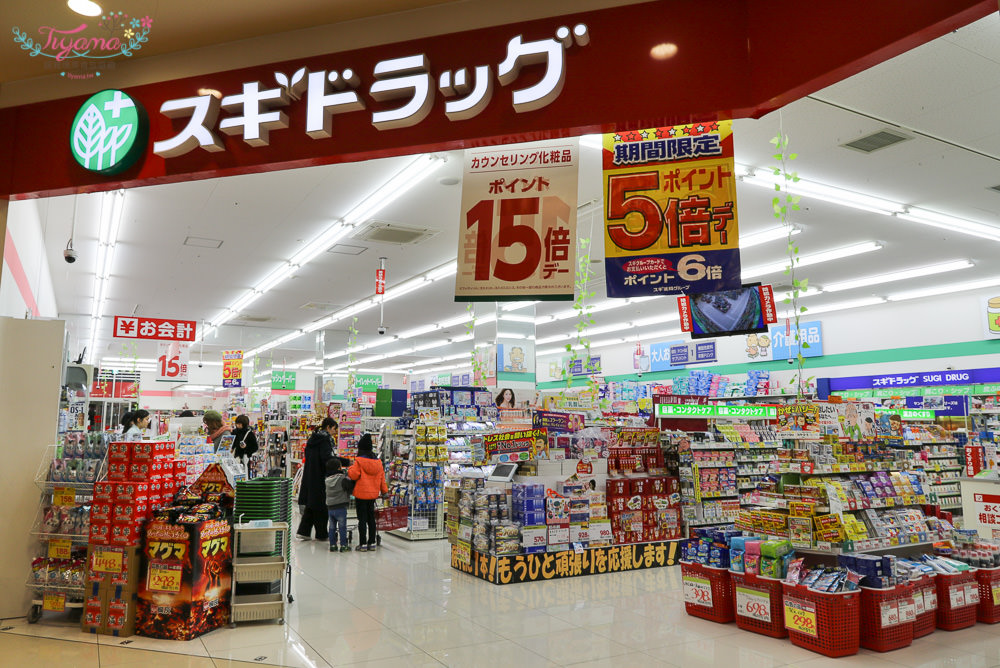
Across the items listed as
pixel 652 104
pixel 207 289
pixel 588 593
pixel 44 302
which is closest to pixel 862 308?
pixel 588 593

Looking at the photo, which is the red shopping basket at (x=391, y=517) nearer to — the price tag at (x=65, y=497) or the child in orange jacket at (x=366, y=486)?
the child in orange jacket at (x=366, y=486)

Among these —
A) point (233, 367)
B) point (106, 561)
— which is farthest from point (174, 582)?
point (233, 367)

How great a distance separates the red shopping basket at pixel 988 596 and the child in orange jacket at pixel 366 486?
20.1ft

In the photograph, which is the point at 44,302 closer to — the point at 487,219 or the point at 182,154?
the point at 182,154

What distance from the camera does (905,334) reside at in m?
14.0

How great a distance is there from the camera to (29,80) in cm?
464

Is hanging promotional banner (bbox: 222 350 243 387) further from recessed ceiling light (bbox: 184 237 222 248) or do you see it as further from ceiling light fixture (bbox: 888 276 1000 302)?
ceiling light fixture (bbox: 888 276 1000 302)

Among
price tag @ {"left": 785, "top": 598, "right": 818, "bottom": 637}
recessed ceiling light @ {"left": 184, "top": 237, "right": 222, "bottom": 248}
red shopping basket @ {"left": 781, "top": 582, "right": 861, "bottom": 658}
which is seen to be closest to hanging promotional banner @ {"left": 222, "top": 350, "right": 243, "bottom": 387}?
recessed ceiling light @ {"left": 184, "top": 237, "right": 222, "bottom": 248}

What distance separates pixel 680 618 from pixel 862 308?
472 inches

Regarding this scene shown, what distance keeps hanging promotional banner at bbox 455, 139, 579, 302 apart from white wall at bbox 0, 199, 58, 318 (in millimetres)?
3917

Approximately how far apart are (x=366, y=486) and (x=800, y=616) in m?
5.09

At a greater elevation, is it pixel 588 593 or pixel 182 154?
pixel 182 154

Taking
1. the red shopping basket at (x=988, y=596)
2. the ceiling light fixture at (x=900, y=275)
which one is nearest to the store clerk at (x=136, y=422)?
the red shopping basket at (x=988, y=596)

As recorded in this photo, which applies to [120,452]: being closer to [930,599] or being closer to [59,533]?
[59,533]
